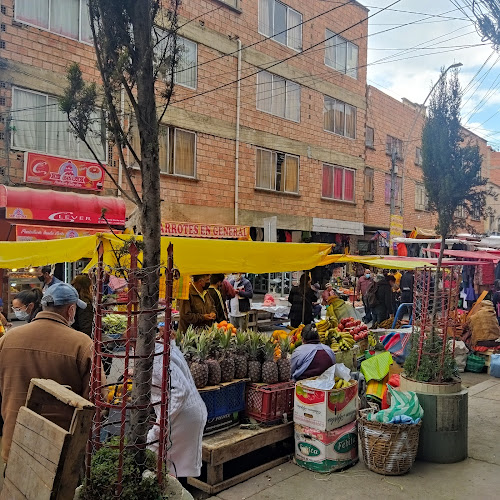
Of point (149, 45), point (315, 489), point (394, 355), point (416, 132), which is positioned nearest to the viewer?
point (149, 45)

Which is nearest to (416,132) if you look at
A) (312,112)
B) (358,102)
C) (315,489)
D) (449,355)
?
(358,102)

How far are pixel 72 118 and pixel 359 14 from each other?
78.9 feet

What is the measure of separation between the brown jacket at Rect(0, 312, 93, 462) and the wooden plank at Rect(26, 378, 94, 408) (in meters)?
0.52

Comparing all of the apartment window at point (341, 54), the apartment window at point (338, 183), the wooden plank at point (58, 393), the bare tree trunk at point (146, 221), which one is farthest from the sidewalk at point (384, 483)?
the apartment window at point (341, 54)

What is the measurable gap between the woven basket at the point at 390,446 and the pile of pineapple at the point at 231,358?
117 centimetres

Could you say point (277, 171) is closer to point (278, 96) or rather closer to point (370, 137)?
point (278, 96)

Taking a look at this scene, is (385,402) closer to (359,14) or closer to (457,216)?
(457,216)

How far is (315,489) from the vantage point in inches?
187

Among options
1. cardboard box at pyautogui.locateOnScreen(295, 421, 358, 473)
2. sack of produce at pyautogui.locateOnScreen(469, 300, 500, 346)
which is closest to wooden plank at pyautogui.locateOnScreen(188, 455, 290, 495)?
cardboard box at pyautogui.locateOnScreen(295, 421, 358, 473)

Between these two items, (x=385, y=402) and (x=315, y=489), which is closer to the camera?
(x=315, y=489)

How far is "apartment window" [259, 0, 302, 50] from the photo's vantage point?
63.1 feet

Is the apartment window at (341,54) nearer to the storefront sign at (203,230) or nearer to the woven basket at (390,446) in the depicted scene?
the storefront sign at (203,230)

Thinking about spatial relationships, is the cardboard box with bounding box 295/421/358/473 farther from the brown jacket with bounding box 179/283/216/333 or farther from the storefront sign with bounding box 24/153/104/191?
the storefront sign with bounding box 24/153/104/191

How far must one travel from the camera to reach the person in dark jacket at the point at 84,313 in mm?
7609
